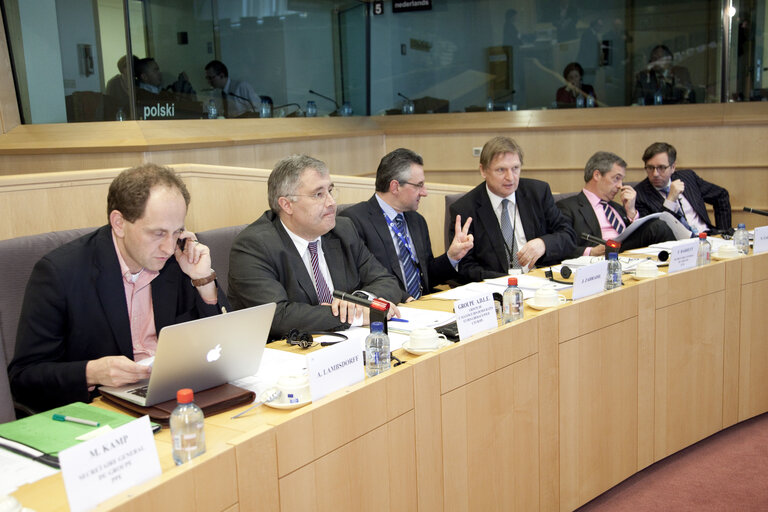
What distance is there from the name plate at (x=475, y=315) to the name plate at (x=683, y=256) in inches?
41.0

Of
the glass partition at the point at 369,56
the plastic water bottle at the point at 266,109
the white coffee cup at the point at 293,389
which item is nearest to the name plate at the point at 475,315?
the white coffee cup at the point at 293,389

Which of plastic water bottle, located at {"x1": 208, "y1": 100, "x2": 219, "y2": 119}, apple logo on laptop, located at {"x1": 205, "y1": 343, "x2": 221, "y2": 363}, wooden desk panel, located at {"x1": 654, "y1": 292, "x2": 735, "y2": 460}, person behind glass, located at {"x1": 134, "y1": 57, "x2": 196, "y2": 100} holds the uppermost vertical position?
person behind glass, located at {"x1": 134, "y1": 57, "x2": 196, "y2": 100}

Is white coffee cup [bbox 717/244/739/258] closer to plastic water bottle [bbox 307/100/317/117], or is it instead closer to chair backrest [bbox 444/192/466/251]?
chair backrest [bbox 444/192/466/251]

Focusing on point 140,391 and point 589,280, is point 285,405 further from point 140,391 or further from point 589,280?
point 589,280

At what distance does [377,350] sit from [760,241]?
2.23 m

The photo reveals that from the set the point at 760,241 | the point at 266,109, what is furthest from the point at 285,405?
the point at 266,109

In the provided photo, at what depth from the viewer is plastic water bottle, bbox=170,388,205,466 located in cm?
129

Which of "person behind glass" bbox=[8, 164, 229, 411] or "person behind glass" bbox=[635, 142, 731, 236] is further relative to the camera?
"person behind glass" bbox=[635, 142, 731, 236]

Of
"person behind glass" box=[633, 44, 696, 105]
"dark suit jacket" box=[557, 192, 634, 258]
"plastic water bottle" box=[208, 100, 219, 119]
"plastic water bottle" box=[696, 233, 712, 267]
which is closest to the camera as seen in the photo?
"plastic water bottle" box=[696, 233, 712, 267]

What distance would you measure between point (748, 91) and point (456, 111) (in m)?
2.49

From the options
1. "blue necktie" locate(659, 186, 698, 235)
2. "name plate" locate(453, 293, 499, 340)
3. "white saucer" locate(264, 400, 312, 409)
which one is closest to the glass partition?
"blue necktie" locate(659, 186, 698, 235)

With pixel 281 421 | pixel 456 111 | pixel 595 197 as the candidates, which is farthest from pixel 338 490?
pixel 456 111

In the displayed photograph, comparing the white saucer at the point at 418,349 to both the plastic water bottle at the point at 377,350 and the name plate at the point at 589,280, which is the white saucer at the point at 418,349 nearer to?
the plastic water bottle at the point at 377,350

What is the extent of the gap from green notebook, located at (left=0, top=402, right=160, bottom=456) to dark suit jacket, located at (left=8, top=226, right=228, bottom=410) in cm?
31
